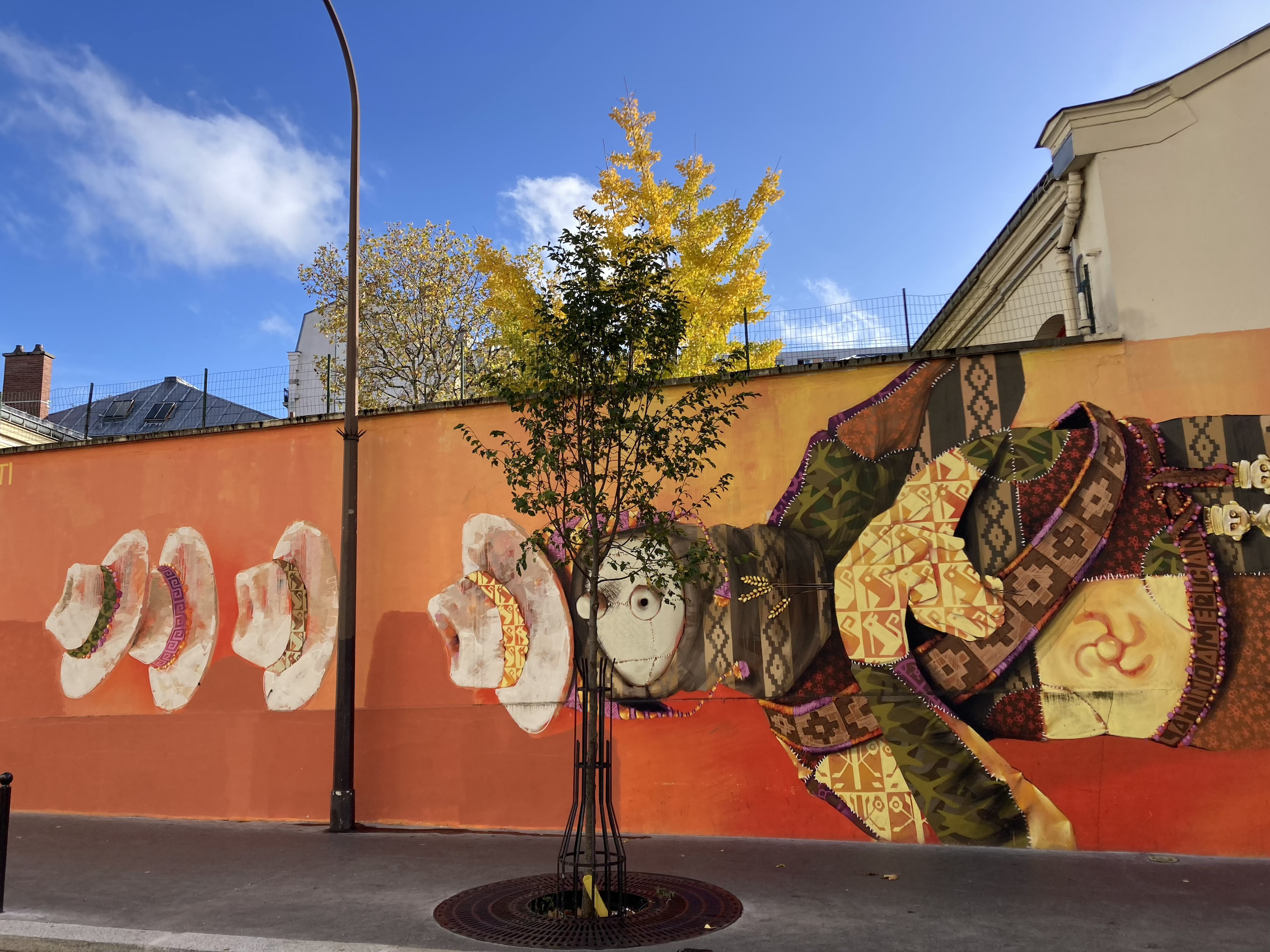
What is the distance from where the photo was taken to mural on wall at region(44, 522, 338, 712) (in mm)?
9594

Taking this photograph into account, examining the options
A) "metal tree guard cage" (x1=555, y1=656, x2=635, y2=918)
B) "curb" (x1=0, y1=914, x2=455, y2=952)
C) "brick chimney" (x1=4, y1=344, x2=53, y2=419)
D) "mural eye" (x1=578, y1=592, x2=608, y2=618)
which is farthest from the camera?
"brick chimney" (x1=4, y1=344, x2=53, y2=419)

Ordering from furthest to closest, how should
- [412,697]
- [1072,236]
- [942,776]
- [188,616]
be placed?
[188,616] → [412,697] → [1072,236] → [942,776]

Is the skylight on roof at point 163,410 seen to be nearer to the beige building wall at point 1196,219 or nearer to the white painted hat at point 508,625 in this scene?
the white painted hat at point 508,625

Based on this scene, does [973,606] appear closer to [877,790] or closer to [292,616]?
[877,790]

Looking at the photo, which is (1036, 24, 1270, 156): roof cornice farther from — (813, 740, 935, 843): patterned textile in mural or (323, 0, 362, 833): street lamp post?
(323, 0, 362, 833): street lamp post

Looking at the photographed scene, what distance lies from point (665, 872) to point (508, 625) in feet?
9.68

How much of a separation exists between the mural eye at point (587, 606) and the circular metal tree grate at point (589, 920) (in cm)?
247

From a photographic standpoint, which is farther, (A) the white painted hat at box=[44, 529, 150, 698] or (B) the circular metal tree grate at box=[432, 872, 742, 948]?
(A) the white painted hat at box=[44, 529, 150, 698]

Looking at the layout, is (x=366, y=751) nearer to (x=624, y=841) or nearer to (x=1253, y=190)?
(x=624, y=841)

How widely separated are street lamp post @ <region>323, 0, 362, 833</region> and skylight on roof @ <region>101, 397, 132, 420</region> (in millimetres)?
8971

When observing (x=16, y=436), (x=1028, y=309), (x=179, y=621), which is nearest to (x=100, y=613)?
→ (x=179, y=621)

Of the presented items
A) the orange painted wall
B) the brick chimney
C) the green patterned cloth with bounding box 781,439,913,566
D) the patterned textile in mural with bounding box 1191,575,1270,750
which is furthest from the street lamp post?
the brick chimney

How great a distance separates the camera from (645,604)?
852cm

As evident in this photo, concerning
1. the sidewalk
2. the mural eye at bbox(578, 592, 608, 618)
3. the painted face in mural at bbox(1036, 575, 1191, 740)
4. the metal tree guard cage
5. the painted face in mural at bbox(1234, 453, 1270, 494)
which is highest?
the painted face in mural at bbox(1234, 453, 1270, 494)
